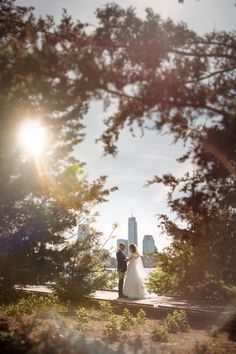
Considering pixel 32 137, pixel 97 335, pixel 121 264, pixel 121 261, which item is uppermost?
pixel 32 137

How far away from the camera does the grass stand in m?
6.29

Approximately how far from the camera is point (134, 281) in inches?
536

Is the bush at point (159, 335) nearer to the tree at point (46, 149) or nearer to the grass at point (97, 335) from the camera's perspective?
the grass at point (97, 335)

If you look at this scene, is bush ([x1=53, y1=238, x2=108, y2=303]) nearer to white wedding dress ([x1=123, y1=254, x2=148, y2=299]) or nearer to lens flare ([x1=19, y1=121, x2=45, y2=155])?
white wedding dress ([x1=123, y1=254, x2=148, y2=299])

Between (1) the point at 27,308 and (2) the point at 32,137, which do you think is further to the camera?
(1) the point at 27,308

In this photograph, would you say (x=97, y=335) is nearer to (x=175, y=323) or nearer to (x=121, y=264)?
(x=175, y=323)

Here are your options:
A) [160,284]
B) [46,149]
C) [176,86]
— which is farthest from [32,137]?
[160,284]

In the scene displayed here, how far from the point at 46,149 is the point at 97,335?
459 cm

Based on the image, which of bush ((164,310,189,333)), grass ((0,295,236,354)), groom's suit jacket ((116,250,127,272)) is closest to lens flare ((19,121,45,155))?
grass ((0,295,236,354))

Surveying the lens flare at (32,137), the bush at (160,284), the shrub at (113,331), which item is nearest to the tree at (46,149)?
the lens flare at (32,137)

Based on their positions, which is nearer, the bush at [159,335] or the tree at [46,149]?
the tree at [46,149]

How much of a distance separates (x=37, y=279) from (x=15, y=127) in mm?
4975

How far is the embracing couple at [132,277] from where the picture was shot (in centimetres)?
1354

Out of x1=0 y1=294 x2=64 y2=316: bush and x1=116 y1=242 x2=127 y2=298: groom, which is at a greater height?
x1=116 y1=242 x2=127 y2=298: groom
